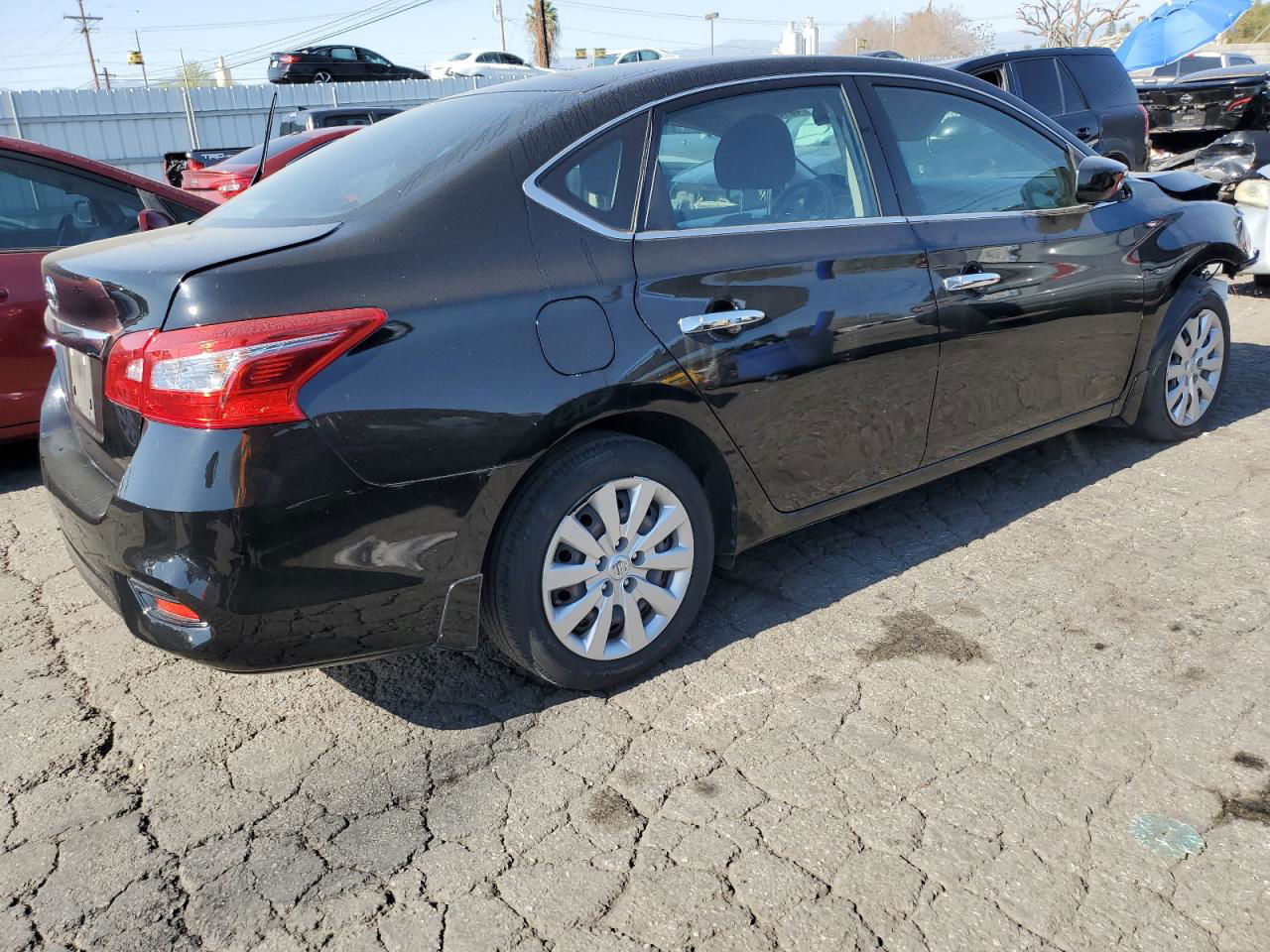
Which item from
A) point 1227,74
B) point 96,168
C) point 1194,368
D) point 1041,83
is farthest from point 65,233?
point 1227,74

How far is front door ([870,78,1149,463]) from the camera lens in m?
3.60

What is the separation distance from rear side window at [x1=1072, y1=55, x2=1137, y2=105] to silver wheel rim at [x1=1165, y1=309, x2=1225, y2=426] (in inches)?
252

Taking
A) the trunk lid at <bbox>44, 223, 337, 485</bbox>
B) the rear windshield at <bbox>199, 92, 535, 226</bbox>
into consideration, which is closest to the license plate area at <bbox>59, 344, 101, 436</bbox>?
the trunk lid at <bbox>44, 223, 337, 485</bbox>

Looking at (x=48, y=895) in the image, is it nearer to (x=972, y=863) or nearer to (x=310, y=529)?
(x=310, y=529)

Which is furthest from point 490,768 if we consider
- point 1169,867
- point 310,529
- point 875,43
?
point 875,43

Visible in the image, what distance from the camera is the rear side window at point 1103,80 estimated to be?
10.3 m

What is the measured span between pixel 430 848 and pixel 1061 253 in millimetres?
3055

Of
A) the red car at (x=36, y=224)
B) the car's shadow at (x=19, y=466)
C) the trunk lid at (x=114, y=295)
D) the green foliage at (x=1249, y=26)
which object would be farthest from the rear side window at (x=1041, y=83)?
the green foliage at (x=1249, y=26)

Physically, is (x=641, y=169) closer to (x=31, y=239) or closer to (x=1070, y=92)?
(x=31, y=239)

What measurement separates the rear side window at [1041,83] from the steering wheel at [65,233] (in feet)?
26.7

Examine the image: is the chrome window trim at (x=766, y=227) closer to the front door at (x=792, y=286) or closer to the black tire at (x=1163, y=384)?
the front door at (x=792, y=286)

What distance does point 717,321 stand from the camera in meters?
3.00

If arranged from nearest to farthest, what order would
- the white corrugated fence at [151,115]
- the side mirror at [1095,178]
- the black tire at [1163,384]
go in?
the side mirror at [1095,178]
the black tire at [1163,384]
the white corrugated fence at [151,115]

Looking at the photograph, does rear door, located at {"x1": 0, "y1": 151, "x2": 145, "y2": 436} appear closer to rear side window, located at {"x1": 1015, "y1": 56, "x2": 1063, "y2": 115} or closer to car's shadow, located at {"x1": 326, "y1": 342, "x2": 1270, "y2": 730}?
car's shadow, located at {"x1": 326, "y1": 342, "x2": 1270, "y2": 730}
